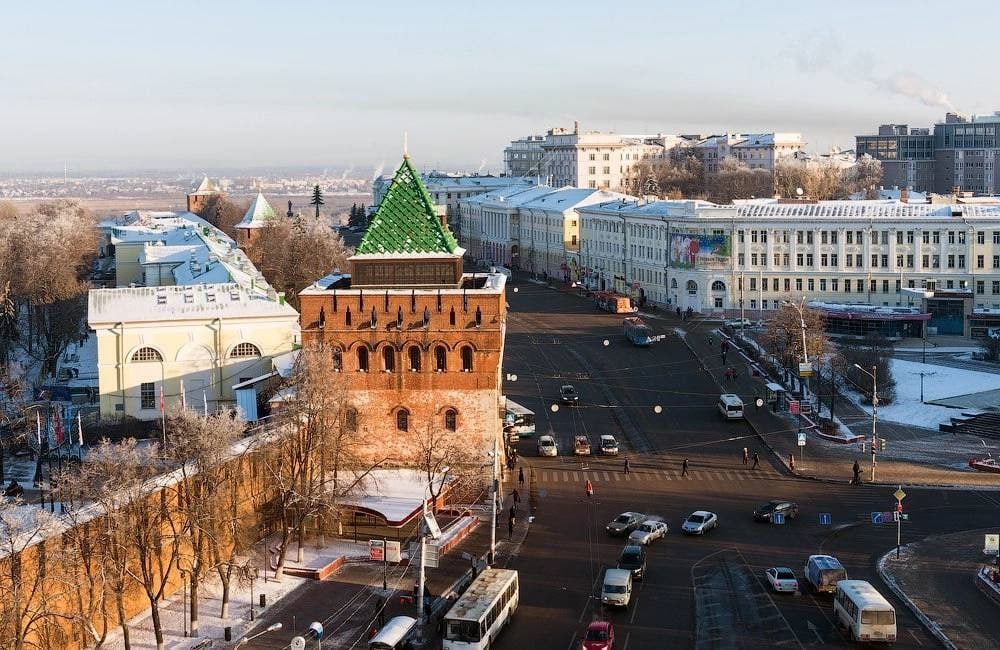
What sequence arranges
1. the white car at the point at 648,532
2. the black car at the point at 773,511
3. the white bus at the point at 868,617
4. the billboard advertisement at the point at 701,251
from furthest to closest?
the billboard advertisement at the point at 701,251 → the black car at the point at 773,511 → the white car at the point at 648,532 → the white bus at the point at 868,617

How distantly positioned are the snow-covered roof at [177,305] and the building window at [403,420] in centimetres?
1347

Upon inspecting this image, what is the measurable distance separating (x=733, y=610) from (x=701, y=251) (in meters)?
63.7

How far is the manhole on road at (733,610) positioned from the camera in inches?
1348

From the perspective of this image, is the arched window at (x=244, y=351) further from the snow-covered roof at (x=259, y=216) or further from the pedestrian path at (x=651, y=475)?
the snow-covered roof at (x=259, y=216)

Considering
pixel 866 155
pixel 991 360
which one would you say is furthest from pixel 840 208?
pixel 866 155

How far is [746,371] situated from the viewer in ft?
246

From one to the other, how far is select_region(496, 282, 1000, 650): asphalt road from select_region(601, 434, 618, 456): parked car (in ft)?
1.78

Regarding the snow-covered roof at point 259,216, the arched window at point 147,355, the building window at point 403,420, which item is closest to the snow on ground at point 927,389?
the building window at point 403,420

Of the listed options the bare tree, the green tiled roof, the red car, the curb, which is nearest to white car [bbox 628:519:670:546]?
the curb

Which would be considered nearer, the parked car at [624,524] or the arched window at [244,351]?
the parked car at [624,524]

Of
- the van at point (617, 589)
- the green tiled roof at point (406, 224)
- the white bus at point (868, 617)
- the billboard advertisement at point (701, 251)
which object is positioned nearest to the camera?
the white bus at point (868, 617)

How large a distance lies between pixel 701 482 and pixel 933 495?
8.46m

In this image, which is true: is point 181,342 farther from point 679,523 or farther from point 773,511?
point 773,511

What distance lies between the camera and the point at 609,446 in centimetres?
5647
